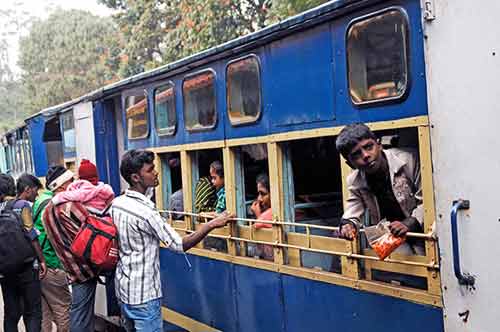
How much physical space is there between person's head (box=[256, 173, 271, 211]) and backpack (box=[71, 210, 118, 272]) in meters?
1.01

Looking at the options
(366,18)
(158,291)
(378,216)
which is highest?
(366,18)

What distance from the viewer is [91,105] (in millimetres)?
7715

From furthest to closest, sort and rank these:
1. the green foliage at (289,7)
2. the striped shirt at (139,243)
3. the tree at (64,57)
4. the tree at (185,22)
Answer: the tree at (64,57)
the tree at (185,22)
the green foliage at (289,7)
the striped shirt at (139,243)

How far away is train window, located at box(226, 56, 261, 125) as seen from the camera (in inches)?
183

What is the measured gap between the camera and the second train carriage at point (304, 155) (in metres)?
3.19

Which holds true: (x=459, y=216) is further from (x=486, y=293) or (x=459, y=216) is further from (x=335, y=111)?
(x=335, y=111)

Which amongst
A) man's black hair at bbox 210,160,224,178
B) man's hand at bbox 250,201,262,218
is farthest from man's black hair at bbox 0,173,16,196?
man's hand at bbox 250,201,262,218

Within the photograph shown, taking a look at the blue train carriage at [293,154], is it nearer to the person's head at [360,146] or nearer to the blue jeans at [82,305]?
the person's head at [360,146]

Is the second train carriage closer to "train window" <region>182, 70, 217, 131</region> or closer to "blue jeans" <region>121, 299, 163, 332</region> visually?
"train window" <region>182, 70, 217, 131</region>

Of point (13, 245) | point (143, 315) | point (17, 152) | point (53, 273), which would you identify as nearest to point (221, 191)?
point (143, 315)

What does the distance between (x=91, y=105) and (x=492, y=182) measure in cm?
560

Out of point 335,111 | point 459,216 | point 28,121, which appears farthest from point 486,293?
point 28,121

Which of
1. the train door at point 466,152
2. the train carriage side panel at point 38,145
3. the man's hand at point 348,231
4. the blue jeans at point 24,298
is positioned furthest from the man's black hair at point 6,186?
the train carriage side panel at point 38,145

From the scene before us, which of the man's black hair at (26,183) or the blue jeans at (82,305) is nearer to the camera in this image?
the blue jeans at (82,305)
